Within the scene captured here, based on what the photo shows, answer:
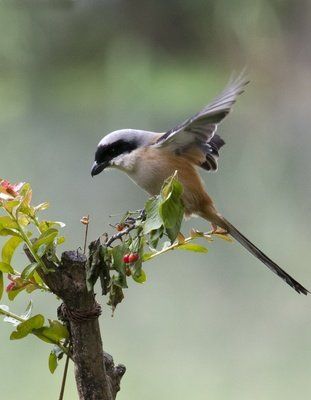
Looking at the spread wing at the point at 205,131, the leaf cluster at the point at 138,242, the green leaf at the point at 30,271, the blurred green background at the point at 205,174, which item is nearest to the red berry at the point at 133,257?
the leaf cluster at the point at 138,242

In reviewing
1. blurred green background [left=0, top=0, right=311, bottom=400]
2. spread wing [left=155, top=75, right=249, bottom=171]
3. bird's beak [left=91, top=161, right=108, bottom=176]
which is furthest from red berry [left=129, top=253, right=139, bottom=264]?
blurred green background [left=0, top=0, right=311, bottom=400]

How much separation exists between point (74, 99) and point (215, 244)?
0.56 m

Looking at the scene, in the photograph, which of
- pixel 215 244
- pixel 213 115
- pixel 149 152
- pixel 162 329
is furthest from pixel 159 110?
pixel 213 115

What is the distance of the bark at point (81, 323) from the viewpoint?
0.87 m

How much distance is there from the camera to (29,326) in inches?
35.8

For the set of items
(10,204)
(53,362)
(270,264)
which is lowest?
(53,362)

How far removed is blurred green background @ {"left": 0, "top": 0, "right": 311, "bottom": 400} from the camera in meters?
1.96

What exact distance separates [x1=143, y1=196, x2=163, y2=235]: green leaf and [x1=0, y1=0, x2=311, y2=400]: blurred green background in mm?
1080

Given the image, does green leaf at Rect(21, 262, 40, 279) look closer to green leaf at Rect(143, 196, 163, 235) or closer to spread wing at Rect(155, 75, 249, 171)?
green leaf at Rect(143, 196, 163, 235)

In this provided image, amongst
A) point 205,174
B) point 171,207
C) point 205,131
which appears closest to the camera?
point 171,207

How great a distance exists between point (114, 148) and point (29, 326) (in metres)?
0.47

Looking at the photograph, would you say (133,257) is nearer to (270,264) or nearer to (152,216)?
(152,216)

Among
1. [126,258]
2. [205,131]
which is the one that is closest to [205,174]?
[205,131]

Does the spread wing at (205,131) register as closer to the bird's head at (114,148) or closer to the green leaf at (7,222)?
the bird's head at (114,148)
